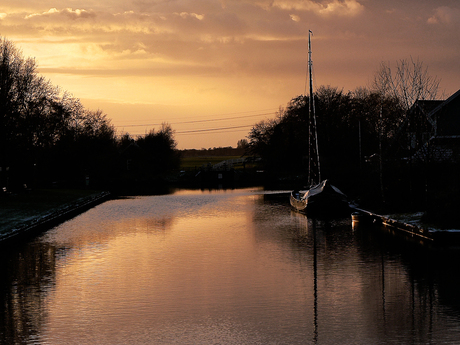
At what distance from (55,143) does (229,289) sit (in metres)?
63.5

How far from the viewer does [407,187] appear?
34.6 metres

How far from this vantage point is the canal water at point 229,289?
11.2m

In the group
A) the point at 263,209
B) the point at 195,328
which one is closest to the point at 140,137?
the point at 263,209

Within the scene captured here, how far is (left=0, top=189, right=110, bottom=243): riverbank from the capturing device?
29.0 metres

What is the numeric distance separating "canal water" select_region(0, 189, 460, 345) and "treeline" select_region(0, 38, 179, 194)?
88.7ft

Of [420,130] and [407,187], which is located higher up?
[420,130]

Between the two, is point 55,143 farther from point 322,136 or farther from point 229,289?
point 229,289

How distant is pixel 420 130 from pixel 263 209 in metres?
16.0

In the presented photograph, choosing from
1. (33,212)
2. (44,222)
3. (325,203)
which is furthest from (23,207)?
(325,203)

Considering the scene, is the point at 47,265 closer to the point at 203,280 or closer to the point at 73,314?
the point at 203,280

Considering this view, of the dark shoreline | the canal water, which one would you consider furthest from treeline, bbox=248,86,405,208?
the canal water

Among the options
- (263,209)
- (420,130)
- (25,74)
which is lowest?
(263,209)

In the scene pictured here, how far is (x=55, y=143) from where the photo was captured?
74625mm

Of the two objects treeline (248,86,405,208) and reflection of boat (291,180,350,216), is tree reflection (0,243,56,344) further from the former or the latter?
treeline (248,86,405,208)
